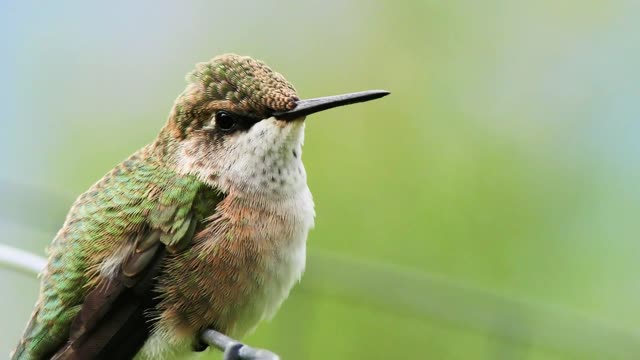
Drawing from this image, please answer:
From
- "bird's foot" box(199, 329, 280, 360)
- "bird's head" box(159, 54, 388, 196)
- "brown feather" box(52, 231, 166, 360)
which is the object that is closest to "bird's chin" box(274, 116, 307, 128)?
"bird's head" box(159, 54, 388, 196)

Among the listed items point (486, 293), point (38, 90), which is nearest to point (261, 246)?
point (486, 293)

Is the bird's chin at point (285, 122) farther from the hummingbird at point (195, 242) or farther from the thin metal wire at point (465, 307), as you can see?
the thin metal wire at point (465, 307)

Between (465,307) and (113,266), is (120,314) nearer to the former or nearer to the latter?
(113,266)

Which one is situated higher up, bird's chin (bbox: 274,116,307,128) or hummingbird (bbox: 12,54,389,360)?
bird's chin (bbox: 274,116,307,128)

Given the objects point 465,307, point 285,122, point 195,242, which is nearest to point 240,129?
point 285,122

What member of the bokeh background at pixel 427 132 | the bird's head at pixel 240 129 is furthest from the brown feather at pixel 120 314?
the bokeh background at pixel 427 132

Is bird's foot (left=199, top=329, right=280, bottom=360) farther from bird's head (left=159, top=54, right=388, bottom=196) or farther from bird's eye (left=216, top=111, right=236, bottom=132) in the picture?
bird's eye (left=216, top=111, right=236, bottom=132)
